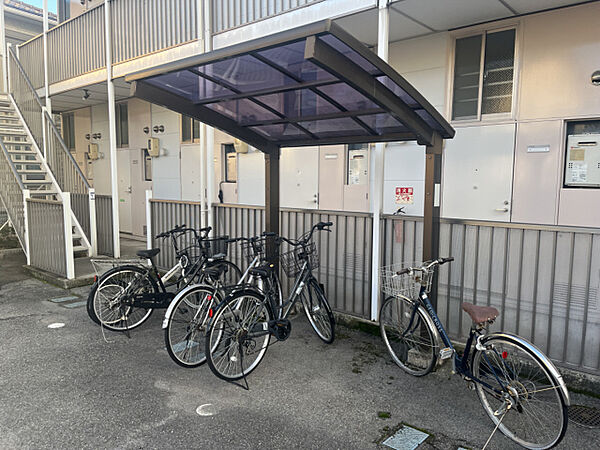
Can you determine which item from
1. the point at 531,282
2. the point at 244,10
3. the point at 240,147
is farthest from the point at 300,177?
the point at 531,282

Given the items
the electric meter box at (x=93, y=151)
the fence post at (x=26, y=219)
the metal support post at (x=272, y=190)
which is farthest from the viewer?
the electric meter box at (x=93, y=151)

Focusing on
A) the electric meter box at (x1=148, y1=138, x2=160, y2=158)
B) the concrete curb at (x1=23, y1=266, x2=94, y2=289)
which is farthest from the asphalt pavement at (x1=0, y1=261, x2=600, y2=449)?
the electric meter box at (x1=148, y1=138, x2=160, y2=158)

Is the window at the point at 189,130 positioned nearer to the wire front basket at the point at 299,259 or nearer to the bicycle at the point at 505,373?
the wire front basket at the point at 299,259

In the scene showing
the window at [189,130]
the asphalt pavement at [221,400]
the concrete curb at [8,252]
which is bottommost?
the asphalt pavement at [221,400]

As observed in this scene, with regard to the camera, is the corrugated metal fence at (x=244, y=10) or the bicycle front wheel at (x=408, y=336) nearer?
the bicycle front wheel at (x=408, y=336)

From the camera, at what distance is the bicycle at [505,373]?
2.52 metres

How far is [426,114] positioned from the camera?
3297mm

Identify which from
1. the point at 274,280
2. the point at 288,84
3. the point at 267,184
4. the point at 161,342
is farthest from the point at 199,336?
the point at 288,84

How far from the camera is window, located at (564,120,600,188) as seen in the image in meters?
4.52

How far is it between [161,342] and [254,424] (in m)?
1.74

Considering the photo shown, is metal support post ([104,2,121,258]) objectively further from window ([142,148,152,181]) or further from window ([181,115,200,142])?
window ([142,148,152,181])

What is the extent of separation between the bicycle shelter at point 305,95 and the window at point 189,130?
4183mm

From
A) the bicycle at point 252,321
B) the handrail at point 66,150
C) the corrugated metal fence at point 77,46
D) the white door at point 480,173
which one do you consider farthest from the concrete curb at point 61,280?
the white door at point 480,173

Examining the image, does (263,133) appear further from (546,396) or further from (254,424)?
(546,396)
